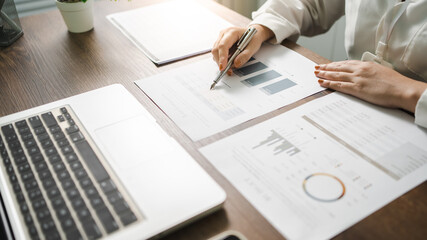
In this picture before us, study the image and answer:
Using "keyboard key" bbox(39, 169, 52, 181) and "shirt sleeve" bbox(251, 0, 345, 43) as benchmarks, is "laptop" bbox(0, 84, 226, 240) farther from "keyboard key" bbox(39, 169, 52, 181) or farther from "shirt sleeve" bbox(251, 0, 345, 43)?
"shirt sleeve" bbox(251, 0, 345, 43)

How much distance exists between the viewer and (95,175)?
52 centimetres

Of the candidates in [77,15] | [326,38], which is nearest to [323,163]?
[77,15]

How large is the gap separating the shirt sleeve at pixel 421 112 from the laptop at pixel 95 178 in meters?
0.40

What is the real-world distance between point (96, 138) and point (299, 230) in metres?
0.35

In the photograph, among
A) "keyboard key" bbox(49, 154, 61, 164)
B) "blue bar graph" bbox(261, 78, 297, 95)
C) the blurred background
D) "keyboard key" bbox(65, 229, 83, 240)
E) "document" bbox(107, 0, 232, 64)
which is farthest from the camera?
the blurred background

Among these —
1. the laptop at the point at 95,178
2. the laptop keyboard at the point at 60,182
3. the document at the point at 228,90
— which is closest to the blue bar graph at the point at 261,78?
the document at the point at 228,90

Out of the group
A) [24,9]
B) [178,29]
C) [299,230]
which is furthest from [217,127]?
[24,9]

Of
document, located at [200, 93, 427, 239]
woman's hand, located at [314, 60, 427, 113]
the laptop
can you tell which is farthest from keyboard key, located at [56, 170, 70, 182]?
woman's hand, located at [314, 60, 427, 113]

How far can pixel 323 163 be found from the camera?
0.57 m

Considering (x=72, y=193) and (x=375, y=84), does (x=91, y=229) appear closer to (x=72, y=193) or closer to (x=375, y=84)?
(x=72, y=193)

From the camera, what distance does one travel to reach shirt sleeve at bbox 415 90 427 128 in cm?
65

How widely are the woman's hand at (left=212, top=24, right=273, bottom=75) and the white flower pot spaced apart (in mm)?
375

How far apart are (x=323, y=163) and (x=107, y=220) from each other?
33 cm

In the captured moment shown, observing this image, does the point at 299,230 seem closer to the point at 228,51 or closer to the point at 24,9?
the point at 228,51
